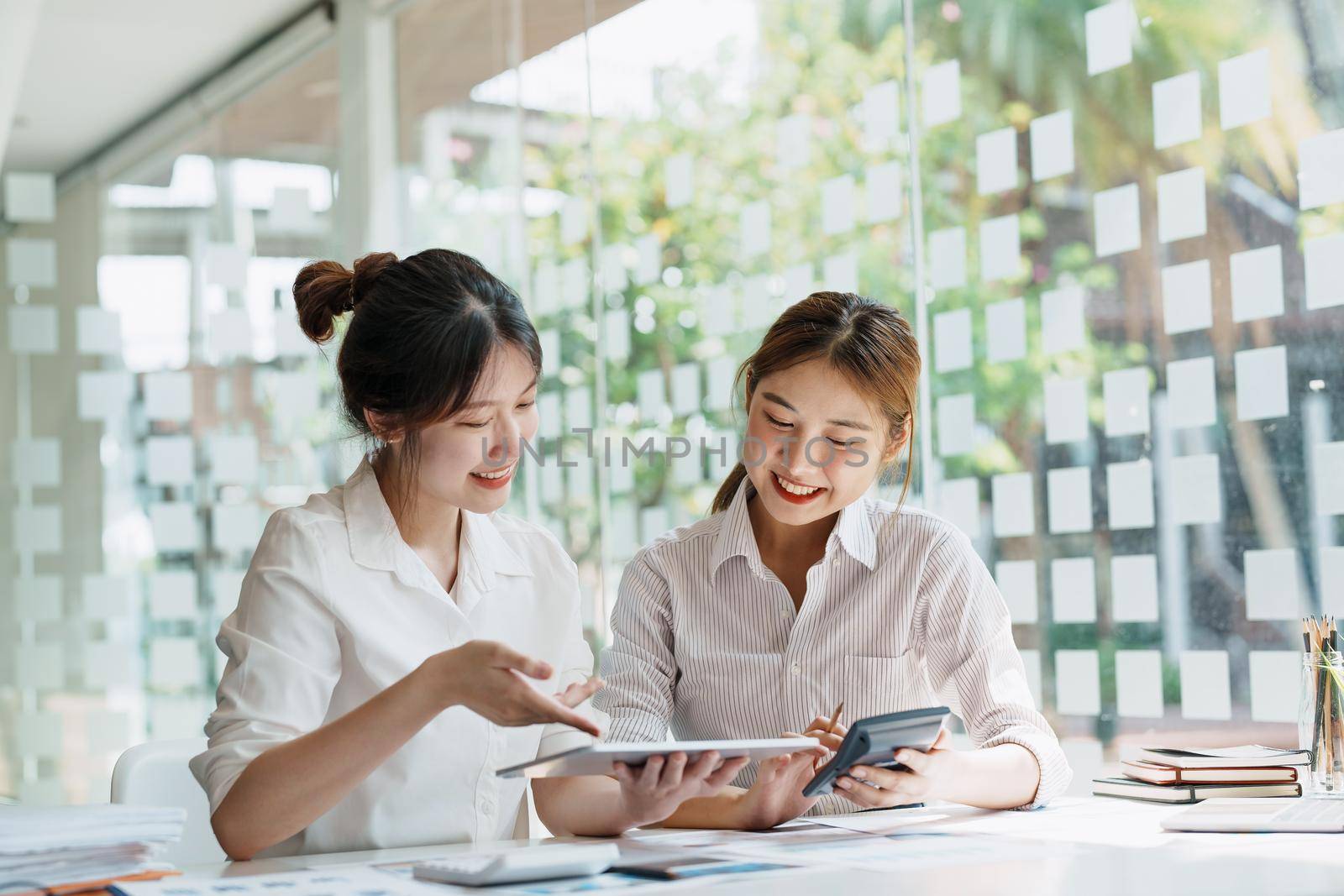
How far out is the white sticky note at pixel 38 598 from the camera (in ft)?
12.2

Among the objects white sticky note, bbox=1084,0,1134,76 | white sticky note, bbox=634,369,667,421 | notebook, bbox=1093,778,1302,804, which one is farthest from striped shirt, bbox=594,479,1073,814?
white sticky note, bbox=634,369,667,421

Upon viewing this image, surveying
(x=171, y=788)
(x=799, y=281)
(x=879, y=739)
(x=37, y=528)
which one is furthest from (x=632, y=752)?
(x=37, y=528)

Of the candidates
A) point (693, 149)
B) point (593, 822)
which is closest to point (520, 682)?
point (593, 822)

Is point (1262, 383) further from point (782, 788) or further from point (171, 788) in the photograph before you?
point (171, 788)

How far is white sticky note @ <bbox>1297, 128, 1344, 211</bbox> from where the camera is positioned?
204 centimetres

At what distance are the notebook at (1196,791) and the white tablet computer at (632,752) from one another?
2.25ft

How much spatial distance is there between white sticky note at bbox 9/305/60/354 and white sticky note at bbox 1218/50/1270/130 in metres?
3.12

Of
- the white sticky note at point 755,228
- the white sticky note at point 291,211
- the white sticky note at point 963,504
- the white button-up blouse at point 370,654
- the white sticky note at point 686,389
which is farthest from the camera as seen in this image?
the white sticky note at point 291,211

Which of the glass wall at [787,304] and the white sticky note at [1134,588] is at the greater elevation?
the glass wall at [787,304]

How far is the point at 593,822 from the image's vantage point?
166 centimetres

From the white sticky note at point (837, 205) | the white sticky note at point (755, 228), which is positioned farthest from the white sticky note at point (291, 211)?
the white sticky note at point (837, 205)

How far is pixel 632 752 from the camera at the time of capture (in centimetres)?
135

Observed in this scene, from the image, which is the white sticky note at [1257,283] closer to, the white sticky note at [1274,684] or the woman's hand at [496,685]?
the white sticky note at [1274,684]

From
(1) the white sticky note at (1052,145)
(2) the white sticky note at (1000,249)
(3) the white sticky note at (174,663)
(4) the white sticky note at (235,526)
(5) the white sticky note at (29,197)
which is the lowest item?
(3) the white sticky note at (174,663)
